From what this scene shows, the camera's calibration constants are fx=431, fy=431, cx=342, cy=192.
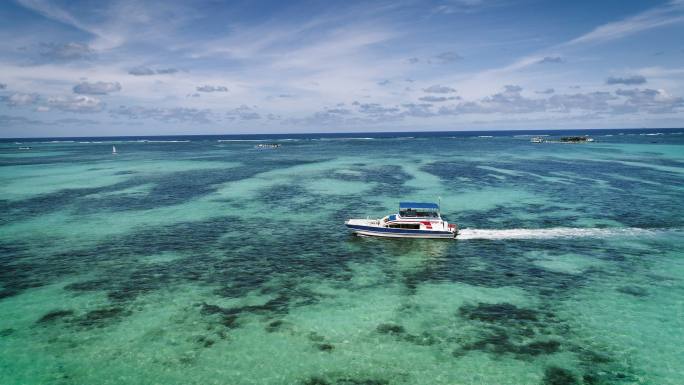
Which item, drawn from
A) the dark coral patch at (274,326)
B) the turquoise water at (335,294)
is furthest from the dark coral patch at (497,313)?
the dark coral patch at (274,326)

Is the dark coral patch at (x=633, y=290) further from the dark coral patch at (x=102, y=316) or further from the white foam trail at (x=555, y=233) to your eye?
the dark coral patch at (x=102, y=316)

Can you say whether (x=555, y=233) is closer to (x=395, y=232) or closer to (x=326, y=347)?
(x=395, y=232)

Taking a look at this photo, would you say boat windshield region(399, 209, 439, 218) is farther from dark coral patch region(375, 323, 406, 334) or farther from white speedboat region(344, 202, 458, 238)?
dark coral patch region(375, 323, 406, 334)

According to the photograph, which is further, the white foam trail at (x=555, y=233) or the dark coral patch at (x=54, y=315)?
the white foam trail at (x=555, y=233)

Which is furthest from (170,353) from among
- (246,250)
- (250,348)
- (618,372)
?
(618,372)

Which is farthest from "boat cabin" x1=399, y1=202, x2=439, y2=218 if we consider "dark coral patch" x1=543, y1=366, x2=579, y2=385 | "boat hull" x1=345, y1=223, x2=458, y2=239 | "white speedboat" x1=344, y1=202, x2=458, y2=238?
"dark coral patch" x1=543, y1=366, x2=579, y2=385

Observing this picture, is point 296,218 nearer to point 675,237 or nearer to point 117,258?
point 117,258
